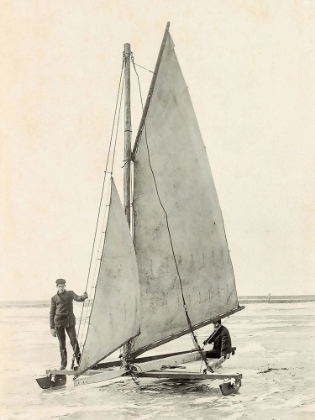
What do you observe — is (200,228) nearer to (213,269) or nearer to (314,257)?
(213,269)

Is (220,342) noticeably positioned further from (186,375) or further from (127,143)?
(127,143)

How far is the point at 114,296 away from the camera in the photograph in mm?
7516

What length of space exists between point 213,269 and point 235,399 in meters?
2.23

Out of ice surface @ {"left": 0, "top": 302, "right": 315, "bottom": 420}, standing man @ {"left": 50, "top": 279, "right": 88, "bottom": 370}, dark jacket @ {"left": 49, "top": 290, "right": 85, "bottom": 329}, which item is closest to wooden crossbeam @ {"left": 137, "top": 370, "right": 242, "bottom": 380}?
ice surface @ {"left": 0, "top": 302, "right": 315, "bottom": 420}

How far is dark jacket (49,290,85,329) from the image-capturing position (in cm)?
930

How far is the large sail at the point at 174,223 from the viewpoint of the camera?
27.9ft

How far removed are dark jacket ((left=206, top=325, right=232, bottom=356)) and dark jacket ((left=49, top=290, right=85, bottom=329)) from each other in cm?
242

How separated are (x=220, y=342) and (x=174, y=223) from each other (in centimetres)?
236

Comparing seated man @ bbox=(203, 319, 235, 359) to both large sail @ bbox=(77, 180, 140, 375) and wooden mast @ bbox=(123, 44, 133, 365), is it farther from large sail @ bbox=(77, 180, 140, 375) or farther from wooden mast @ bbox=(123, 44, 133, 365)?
large sail @ bbox=(77, 180, 140, 375)

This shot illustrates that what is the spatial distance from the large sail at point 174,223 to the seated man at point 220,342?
→ 26 centimetres

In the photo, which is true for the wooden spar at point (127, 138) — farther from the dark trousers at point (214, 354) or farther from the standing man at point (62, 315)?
the dark trousers at point (214, 354)

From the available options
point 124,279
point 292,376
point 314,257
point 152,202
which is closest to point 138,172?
point 152,202

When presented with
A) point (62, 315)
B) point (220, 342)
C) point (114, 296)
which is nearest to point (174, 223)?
point (114, 296)

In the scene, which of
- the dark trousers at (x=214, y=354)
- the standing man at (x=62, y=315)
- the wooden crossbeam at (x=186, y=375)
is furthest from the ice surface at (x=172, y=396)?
the standing man at (x=62, y=315)
